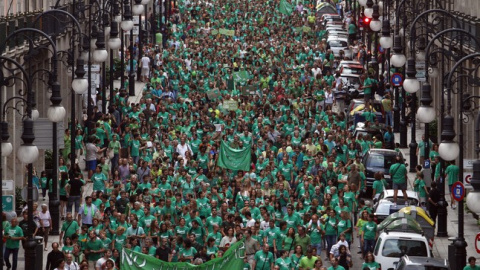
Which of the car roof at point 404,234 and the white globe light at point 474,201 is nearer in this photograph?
the white globe light at point 474,201

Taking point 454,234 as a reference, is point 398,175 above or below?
above

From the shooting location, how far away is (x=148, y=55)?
232 ft

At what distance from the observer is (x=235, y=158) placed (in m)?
46.8

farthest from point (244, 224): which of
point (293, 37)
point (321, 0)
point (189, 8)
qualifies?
point (321, 0)

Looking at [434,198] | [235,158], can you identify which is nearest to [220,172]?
[235,158]

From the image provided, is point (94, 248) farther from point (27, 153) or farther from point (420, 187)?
point (420, 187)

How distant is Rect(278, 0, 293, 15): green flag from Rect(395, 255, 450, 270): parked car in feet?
190

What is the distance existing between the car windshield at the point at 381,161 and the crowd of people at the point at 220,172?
0.35 metres

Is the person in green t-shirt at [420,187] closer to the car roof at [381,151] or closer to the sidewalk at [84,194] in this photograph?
the car roof at [381,151]

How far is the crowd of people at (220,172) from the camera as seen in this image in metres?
36.3

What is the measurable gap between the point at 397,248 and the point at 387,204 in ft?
17.0

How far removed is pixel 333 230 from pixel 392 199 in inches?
127

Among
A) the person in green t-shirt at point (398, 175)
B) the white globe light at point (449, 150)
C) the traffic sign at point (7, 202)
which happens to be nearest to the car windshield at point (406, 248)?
the white globe light at point (449, 150)

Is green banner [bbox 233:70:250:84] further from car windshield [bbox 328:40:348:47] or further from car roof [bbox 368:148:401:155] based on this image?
car roof [bbox 368:148:401:155]
